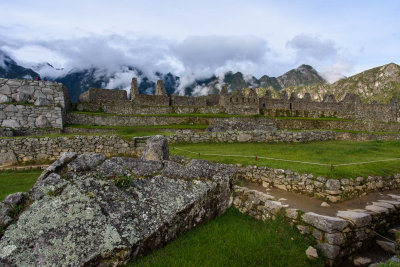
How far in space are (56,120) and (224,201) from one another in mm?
16915

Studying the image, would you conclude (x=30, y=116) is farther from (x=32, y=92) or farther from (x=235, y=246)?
(x=235, y=246)

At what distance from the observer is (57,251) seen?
3.62 metres

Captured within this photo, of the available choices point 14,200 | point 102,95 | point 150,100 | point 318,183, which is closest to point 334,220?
point 318,183

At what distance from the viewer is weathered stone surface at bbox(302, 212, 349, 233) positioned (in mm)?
5213

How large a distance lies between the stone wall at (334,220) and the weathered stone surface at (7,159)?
13042 millimetres

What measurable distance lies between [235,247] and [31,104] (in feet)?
62.7

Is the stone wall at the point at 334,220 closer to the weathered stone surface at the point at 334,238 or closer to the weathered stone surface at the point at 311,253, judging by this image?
the weathered stone surface at the point at 334,238

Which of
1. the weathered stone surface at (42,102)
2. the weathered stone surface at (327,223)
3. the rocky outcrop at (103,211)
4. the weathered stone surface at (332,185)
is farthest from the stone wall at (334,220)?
the weathered stone surface at (42,102)

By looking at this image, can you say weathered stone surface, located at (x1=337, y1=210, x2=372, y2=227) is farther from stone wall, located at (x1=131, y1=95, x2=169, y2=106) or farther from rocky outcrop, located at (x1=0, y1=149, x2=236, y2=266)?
stone wall, located at (x1=131, y1=95, x2=169, y2=106)

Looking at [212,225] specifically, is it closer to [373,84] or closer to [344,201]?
[344,201]

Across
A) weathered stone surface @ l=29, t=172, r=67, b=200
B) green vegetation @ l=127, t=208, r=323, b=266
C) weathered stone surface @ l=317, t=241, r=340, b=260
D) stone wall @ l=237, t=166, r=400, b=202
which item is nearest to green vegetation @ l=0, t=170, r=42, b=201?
weathered stone surface @ l=29, t=172, r=67, b=200

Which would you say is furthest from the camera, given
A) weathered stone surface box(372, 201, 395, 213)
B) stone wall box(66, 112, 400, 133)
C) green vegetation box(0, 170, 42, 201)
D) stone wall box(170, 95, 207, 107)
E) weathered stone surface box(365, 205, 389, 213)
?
stone wall box(170, 95, 207, 107)

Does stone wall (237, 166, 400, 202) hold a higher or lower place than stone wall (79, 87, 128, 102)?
lower

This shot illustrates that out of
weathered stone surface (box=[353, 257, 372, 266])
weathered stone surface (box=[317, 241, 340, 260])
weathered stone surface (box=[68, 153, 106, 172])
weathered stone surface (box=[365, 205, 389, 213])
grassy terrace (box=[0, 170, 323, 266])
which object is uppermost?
weathered stone surface (box=[68, 153, 106, 172])
